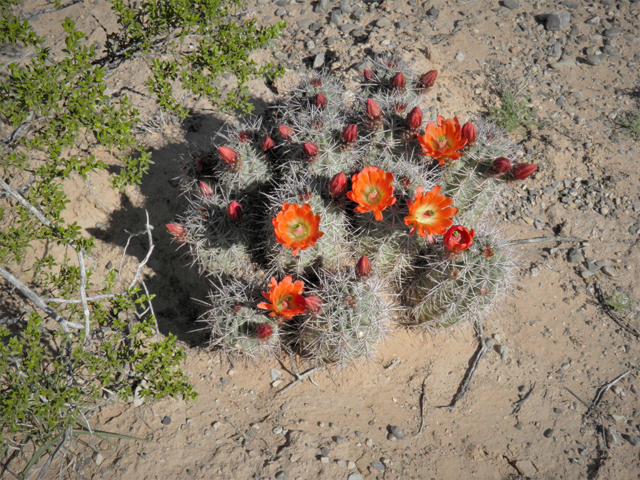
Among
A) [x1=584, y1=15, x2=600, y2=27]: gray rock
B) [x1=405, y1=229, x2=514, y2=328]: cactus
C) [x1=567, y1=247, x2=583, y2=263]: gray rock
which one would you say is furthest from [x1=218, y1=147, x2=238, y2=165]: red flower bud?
[x1=584, y1=15, x2=600, y2=27]: gray rock

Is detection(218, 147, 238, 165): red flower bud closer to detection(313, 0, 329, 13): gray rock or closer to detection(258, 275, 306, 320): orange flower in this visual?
detection(258, 275, 306, 320): orange flower

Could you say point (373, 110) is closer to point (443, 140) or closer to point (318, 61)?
point (443, 140)

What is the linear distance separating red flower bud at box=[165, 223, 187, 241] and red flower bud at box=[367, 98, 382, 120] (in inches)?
60.8

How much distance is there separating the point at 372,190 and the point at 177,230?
1.38 metres

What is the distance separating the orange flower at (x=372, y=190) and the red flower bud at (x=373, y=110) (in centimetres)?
53

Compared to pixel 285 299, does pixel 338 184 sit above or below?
above

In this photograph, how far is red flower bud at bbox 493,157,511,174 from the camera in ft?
9.14

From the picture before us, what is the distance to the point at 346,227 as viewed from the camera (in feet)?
10.2

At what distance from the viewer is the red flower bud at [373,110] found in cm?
292

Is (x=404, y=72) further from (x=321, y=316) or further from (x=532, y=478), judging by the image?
(x=532, y=478)

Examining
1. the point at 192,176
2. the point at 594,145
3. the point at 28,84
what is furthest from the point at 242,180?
the point at 594,145

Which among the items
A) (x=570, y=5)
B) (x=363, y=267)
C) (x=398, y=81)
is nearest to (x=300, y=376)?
(x=363, y=267)

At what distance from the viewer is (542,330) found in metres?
3.39

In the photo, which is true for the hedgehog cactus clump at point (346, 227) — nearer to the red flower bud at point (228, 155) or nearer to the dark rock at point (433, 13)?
the red flower bud at point (228, 155)
